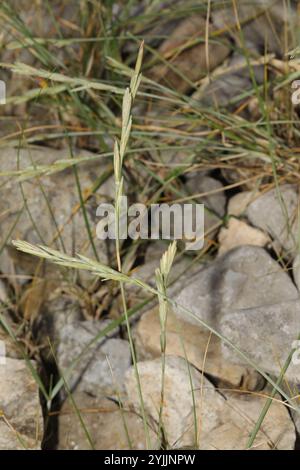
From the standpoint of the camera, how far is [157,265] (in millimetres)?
2010

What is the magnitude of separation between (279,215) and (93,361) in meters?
0.59

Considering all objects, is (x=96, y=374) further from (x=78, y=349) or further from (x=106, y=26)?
(x=106, y=26)

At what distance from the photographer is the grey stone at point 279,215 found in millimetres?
1913

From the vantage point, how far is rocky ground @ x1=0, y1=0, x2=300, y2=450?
1702 mm

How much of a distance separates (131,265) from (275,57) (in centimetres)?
76

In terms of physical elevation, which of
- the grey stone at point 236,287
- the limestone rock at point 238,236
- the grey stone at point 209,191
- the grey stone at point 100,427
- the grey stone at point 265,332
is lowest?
the grey stone at point 100,427

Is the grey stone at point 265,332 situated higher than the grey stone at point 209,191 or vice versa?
the grey stone at point 209,191

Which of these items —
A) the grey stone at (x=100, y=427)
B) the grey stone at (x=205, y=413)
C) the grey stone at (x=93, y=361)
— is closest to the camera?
the grey stone at (x=205, y=413)

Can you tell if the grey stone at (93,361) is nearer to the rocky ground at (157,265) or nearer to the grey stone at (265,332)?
the rocky ground at (157,265)

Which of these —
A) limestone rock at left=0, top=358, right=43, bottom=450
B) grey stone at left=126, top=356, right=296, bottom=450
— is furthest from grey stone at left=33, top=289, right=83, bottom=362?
grey stone at left=126, top=356, right=296, bottom=450

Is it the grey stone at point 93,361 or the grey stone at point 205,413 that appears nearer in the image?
the grey stone at point 205,413

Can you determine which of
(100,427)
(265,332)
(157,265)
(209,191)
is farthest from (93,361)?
(209,191)

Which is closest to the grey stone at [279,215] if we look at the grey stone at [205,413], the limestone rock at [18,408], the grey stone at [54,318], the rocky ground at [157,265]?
the rocky ground at [157,265]

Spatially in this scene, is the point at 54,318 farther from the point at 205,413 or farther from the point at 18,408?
the point at 205,413
